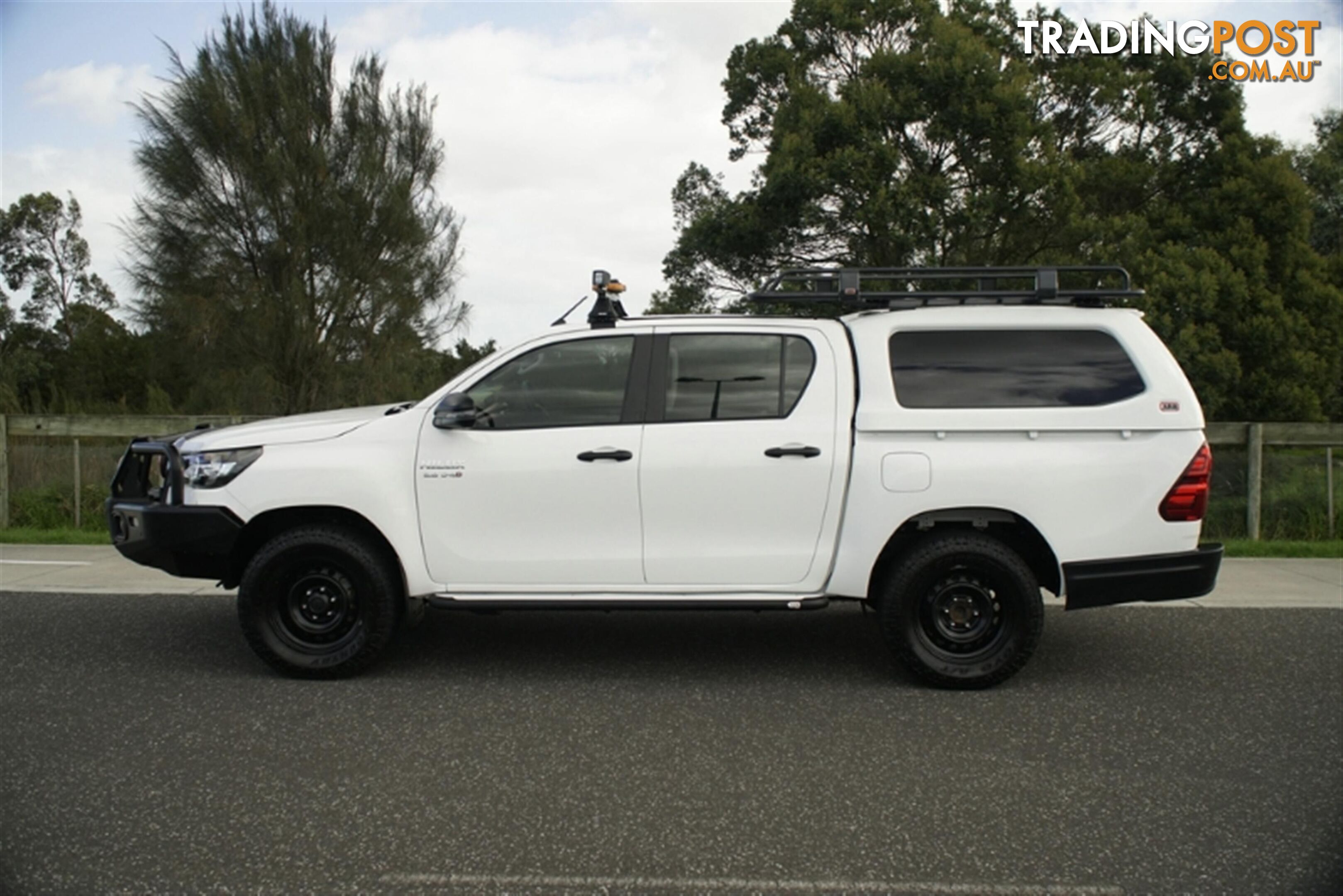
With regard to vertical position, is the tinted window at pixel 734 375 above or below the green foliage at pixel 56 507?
above

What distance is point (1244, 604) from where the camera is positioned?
7898 mm

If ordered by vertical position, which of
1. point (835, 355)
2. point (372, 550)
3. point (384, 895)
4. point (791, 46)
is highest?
point (791, 46)

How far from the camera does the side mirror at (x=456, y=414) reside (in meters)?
5.66

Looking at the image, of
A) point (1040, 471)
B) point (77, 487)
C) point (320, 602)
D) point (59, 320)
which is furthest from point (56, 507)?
point (59, 320)

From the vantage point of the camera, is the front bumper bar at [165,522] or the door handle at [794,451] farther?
the front bumper bar at [165,522]

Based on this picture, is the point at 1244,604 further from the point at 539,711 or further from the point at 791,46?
the point at 791,46

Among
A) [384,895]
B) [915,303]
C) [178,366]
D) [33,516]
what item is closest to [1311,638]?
[915,303]

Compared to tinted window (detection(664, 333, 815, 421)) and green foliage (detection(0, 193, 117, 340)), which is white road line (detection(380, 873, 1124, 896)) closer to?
tinted window (detection(664, 333, 815, 421))

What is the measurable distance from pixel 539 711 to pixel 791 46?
21.0 metres

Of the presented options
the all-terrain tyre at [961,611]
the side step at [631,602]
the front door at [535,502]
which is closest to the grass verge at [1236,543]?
the all-terrain tyre at [961,611]

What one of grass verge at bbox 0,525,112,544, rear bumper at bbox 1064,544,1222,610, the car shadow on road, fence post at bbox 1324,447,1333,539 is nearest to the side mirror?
the car shadow on road

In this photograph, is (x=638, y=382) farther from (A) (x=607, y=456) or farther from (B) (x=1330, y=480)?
(B) (x=1330, y=480)

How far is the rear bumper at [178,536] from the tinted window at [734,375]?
2403 mm

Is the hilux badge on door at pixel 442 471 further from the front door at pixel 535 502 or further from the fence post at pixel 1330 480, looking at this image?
Result: the fence post at pixel 1330 480
